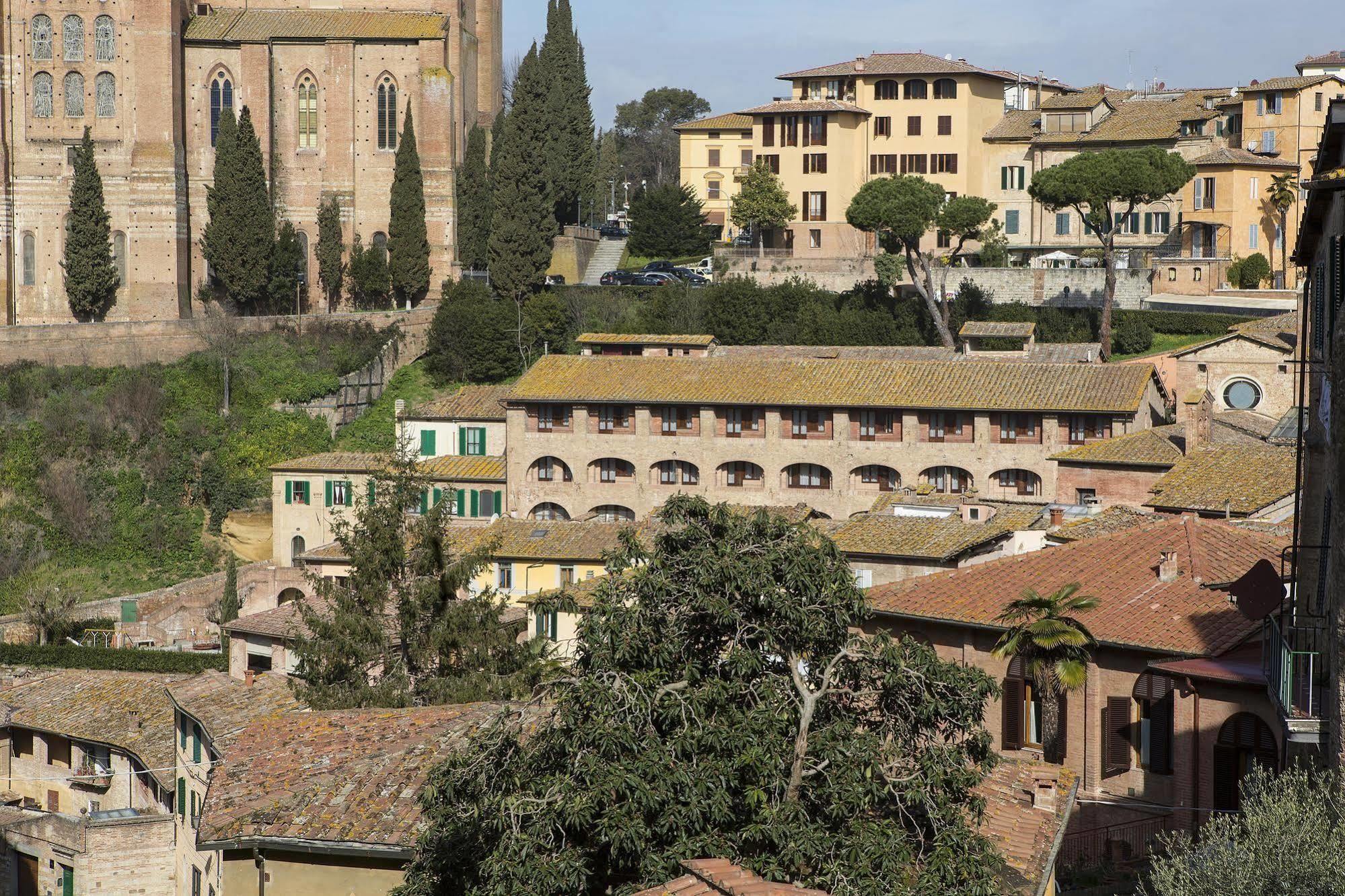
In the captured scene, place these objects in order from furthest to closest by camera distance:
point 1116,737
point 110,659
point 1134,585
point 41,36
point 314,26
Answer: point 314,26, point 41,36, point 110,659, point 1134,585, point 1116,737

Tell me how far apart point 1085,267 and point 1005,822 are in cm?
5558

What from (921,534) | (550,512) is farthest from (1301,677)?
(550,512)

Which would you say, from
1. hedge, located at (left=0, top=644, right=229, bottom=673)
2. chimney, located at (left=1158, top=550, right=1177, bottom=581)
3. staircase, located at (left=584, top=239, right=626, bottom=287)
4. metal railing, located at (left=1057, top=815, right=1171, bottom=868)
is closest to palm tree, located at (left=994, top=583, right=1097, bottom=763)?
metal railing, located at (left=1057, top=815, right=1171, bottom=868)

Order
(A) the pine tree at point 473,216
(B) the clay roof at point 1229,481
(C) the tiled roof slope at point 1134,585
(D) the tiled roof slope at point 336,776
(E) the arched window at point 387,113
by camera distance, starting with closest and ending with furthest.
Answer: (D) the tiled roof slope at point 336,776
(C) the tiled roof slope at point 1134,585
(B) the clay roof at point 1229,481
(E) the arched window at point 387,113
(A) the pine tree at point 473,216

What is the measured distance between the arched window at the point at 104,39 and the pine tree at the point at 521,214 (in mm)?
15786

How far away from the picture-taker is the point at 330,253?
73.8 m

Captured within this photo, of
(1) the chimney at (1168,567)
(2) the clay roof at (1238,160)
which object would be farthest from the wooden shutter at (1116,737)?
(2) the clay roof at (1238,160)

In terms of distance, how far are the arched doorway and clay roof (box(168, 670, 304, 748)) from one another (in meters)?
11.7

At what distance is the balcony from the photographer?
13.6 meters

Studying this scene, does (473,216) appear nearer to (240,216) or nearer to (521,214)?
(521,214)

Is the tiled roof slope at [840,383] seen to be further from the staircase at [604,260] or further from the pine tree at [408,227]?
the staircase at [604,260]

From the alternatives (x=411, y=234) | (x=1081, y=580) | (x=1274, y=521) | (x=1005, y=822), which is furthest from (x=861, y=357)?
(x=1005, y=822)

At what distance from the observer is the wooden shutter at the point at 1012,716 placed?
2508cm

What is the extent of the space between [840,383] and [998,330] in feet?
29.6
